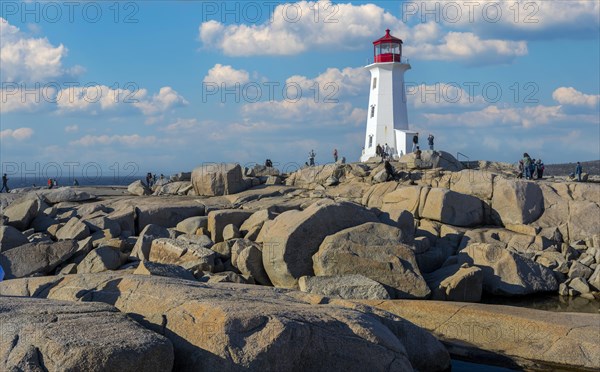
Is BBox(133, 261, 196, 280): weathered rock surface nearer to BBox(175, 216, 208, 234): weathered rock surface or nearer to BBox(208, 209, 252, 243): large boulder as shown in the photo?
BBox(208, 209, 252, 243): large boulder

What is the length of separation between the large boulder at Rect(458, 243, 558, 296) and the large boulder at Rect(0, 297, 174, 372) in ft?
49.5

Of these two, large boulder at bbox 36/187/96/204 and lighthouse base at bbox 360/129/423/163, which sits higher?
lighthouse base at bbox 360/129/423/163

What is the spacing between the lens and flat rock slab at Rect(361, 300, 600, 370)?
12969mm

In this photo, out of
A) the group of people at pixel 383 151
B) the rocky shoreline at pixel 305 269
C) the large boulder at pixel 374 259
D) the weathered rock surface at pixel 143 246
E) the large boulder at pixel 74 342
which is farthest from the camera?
the group of people at pixel 383 151

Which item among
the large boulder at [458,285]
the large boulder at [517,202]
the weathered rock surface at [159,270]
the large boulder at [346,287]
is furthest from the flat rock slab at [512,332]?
the large boulder at [517,202]

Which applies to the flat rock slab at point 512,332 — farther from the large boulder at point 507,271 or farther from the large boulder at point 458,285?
the large boulder at point 507,271

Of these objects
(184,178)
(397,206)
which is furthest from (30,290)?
(184,178)

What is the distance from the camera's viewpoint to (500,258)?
2152 centimetres

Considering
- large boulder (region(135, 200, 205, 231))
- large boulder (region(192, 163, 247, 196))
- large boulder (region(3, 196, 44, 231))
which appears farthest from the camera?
large boulder (region(192, 163, 247, 196))

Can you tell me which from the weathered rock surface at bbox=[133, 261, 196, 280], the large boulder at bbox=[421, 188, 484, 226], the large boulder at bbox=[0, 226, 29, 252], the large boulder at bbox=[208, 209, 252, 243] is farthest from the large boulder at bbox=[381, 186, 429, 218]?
the weathered rock surface at bbox=[133, 261, 196, 280]

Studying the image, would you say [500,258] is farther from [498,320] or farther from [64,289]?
[64,289]

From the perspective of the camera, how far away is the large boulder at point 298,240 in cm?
1908

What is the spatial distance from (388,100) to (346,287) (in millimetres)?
30788

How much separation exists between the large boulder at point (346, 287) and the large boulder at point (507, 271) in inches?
226
